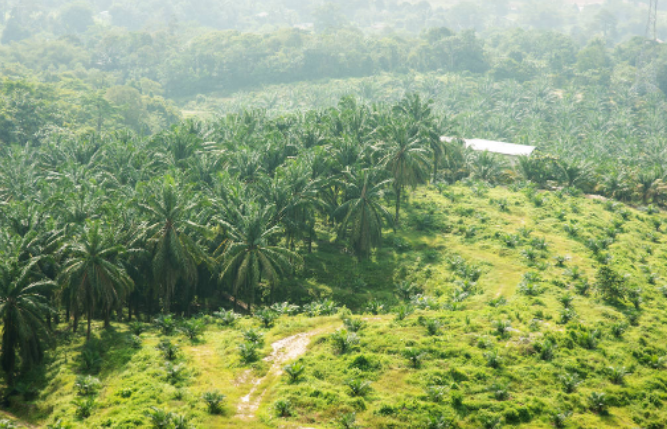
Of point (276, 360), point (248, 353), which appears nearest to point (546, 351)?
point (276, 360)

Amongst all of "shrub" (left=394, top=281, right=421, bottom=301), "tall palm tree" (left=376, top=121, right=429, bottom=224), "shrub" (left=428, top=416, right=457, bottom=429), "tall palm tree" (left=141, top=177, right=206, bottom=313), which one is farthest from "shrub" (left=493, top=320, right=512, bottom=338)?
"tall palm tree" (left=376, top=121, right=429, bottom=224)

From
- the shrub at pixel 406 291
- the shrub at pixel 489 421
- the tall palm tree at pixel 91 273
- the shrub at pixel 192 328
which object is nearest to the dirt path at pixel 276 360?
the shrub at pixel 192 328

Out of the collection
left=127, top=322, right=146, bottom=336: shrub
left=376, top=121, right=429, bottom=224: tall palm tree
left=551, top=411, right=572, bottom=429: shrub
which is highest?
left=376, top=121, right=429, bottom=224: tall palm tree

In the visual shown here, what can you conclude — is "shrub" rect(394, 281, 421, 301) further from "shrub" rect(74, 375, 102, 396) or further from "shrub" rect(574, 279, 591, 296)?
"shrub" rect(74, 375, 102, 396)

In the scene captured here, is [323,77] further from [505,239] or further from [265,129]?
[505,239]

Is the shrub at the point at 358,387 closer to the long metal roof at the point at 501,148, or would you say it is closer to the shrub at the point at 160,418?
the shrub at the point at 160,418

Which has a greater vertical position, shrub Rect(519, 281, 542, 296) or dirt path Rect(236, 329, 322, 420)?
shrub Rect(519, 281, 542, 296)

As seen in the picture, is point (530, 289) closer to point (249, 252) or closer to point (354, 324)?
point (354, 324)
